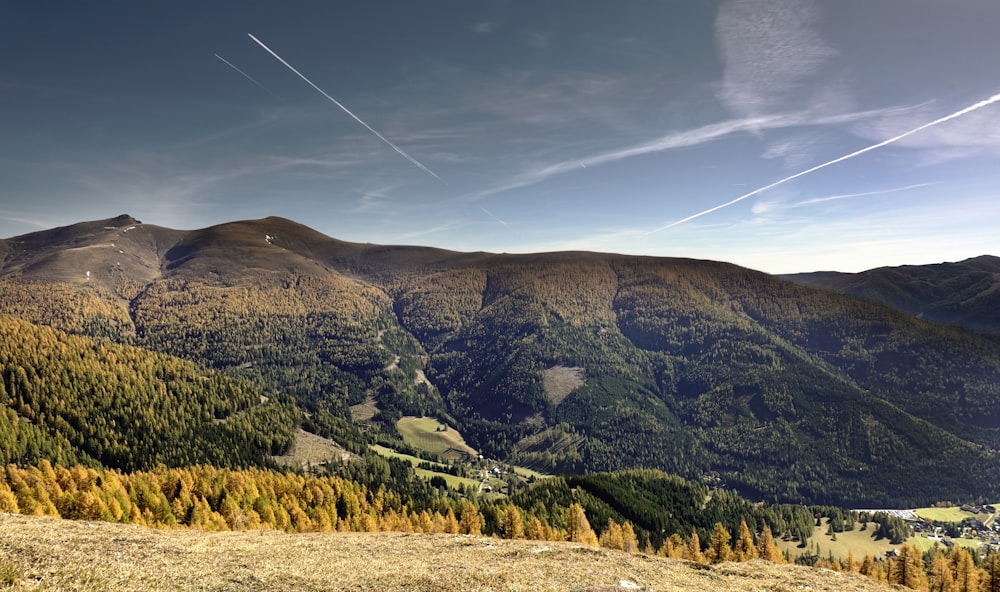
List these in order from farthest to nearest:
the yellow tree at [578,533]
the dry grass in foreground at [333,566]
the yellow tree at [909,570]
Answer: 1. the yellow tree at [578,533]
2. the yellow tree at [909,570]
3. the dry grass in foreground at [333,566]

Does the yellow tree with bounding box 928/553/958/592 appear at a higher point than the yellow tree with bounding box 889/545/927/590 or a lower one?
lower

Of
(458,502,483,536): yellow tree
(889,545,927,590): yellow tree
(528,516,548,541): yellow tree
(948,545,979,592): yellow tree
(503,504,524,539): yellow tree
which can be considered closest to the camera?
(889,545,927,590): yellow tree

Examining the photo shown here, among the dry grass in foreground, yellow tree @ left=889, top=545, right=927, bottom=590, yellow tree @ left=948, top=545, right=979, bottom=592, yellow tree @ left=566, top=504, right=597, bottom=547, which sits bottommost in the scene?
yellow tree @ left=566, top=504, right=597, bottom=547

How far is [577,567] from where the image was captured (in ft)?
173

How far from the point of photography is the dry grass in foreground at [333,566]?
3413 cm

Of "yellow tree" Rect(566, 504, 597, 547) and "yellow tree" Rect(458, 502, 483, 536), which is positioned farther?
"yellow tree" Rect(458, 502, 483, 536)

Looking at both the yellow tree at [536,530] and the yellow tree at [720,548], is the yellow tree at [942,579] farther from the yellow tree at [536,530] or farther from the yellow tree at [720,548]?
the yellow tree at [536,530]

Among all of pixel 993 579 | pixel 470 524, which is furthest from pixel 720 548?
pixel 470 524

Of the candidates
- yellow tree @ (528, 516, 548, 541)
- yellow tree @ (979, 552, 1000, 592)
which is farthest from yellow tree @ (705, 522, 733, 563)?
yellow tree @ (979, 552, 1000, 592)

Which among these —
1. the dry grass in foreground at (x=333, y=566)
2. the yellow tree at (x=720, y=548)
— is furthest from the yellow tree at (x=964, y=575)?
Result: the dry grass in foreground at (x=333, y=566)

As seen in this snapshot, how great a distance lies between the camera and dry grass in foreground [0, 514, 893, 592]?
34.1 m

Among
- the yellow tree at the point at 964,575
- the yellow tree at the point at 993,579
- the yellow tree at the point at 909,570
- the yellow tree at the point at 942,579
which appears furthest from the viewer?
the yellow tree at the point at 942,579

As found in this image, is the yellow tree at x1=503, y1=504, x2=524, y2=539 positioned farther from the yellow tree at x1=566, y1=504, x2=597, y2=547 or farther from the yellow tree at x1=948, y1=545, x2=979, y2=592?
the yellow tree at x1=948, y1=545, x2=979, y2=592

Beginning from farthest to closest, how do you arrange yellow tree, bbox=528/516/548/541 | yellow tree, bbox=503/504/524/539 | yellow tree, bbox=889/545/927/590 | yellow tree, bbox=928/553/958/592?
yellow tree, bbox=503/504/524/539 → yellow tree, bbox=528/516/548/541 → yellow tree, bbox=928/553/958/592 → yellow tree, bbox=889/545/927/590
